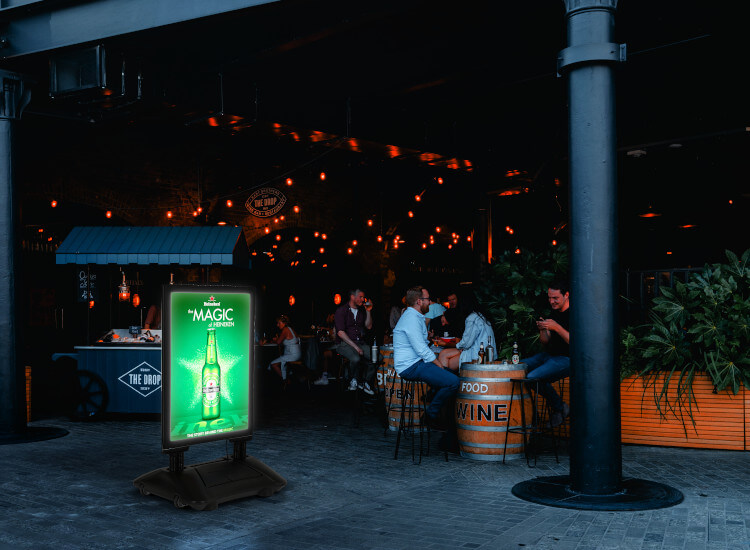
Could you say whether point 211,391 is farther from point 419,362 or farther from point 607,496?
point 607,496

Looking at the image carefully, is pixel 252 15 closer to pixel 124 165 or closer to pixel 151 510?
pixel 151 510

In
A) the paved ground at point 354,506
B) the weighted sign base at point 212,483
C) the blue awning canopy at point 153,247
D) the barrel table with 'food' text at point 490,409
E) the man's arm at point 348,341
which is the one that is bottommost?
the paved ground at point 354,506

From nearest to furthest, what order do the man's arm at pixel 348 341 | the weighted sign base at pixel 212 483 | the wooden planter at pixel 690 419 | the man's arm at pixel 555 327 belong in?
the weighted sign base at pixel 212 483 → the man's arm at pixel 555 327 → the wooden planter at pixel 690 419 → the man's arm at pixel 348 341

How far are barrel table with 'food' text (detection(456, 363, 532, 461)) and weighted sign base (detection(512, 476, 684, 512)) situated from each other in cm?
90

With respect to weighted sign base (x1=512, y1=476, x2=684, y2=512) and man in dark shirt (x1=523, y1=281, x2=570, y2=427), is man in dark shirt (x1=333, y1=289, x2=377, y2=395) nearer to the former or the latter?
man in dark shirt (x1=523, y1=281, x2=570, y2=427)

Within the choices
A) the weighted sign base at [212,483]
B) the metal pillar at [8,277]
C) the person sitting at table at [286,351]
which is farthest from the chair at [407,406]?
the person sitting at table at [286,351]

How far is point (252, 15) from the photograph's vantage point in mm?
7223

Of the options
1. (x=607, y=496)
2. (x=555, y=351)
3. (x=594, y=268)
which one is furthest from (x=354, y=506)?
(x=555, y=351)

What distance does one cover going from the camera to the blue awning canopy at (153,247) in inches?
372

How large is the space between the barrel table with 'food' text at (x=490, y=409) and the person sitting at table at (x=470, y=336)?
48.6 inches

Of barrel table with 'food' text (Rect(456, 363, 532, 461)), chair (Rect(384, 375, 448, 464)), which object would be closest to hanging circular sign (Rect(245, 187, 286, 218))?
chair (Rect(384, 375, 448, 464))

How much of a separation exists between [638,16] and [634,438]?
4485mm

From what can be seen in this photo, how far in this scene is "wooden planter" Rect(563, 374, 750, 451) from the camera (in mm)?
7109

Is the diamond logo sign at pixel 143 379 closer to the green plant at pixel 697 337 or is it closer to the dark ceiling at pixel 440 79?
the dark ceiling at pixel 440 79
